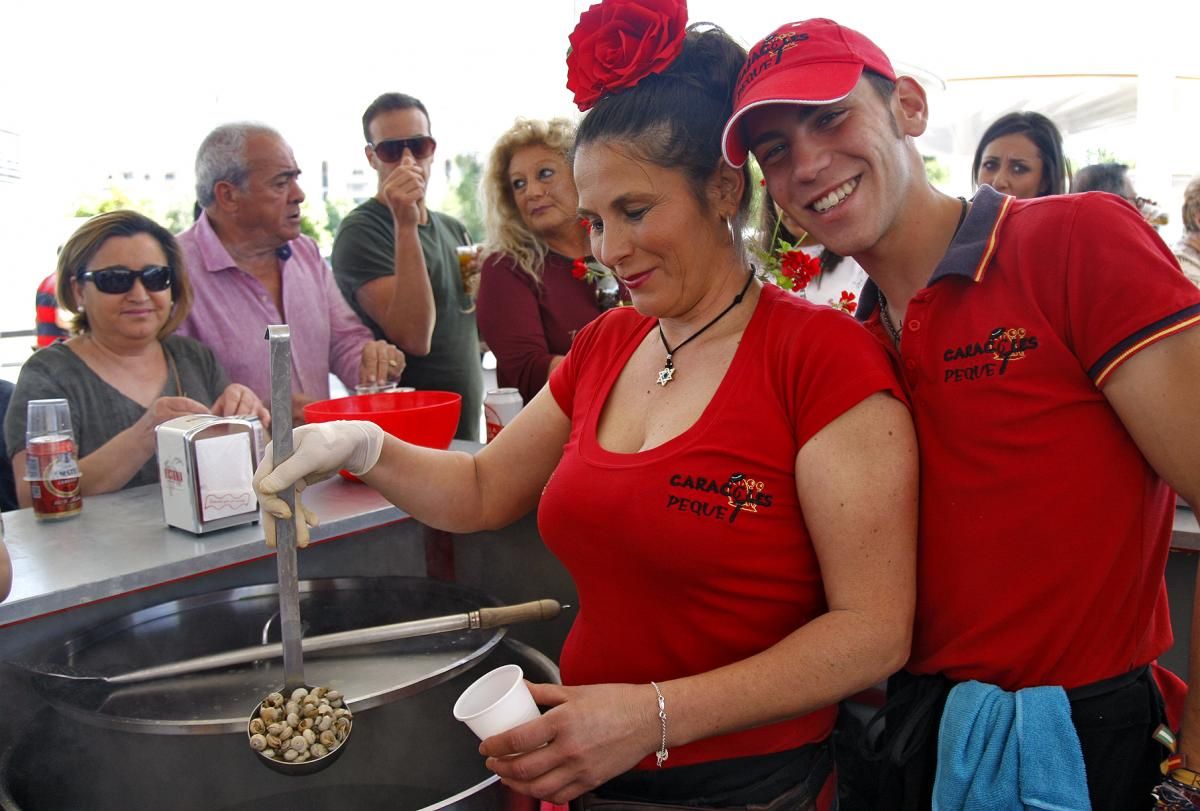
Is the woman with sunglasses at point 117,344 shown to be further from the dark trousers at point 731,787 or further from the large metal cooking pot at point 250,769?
the dark trousers at point 731,787

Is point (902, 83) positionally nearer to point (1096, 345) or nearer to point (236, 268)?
point (1096, 345)

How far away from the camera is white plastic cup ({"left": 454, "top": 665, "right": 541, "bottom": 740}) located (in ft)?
3.07

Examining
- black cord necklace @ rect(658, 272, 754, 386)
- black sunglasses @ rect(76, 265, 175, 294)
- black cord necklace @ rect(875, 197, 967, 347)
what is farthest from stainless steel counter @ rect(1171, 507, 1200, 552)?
black sunglasses @ rect(76, 265, 175, 294)

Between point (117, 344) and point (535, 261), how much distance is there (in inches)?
49.0

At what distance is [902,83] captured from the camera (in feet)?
3.70

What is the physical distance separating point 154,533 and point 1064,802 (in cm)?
152

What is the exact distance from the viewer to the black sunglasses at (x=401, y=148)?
3164 mm

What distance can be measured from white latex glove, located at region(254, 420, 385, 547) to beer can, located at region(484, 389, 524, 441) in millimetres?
668

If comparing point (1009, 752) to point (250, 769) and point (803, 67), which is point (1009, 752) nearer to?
point (803, 67)

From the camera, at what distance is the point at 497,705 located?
931 mm

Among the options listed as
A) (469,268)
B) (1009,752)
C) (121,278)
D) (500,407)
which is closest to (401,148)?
(469,268)

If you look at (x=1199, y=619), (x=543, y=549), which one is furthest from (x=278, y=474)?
(x=1199, y=619)

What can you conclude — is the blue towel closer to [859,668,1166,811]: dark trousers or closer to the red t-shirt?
[859,668,1166,811]: dark trousers

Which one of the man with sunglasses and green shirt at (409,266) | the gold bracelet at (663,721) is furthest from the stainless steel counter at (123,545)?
the man with sunglasses and green shirt at (409,266)
